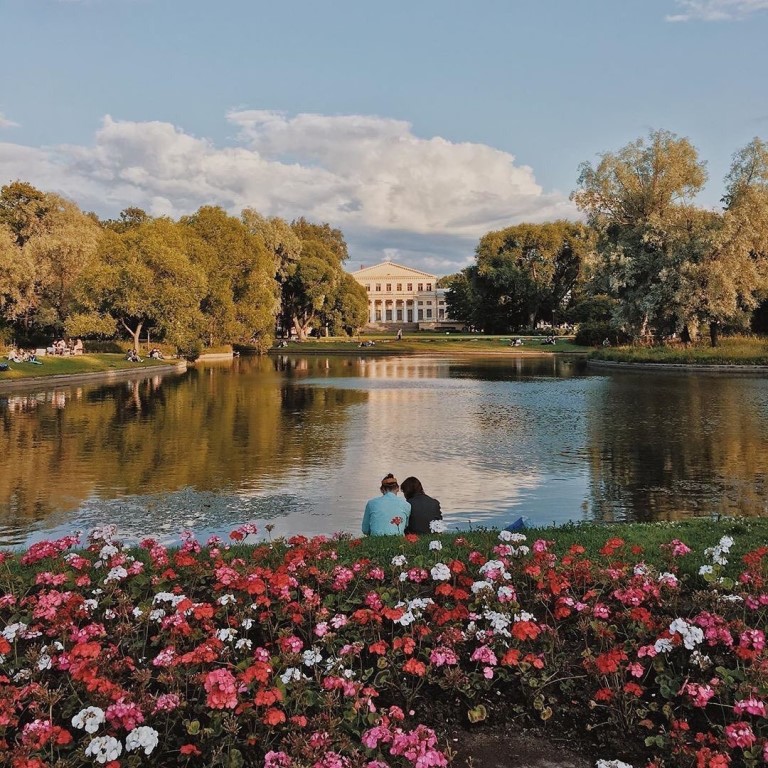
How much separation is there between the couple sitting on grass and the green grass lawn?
104ft

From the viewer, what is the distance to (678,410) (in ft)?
82.5

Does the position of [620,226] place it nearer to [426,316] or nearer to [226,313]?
[226,313]

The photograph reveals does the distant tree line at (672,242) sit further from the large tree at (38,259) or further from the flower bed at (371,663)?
the flower bed at (371,663)

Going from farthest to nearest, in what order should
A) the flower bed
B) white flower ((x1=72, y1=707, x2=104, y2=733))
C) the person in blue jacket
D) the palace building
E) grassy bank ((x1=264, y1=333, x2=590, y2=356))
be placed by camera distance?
the palace building < grassy bank ((x1=264, y1=333, x2=590, y2=356)) < the person in blue jacket < the flower bed < white flower ((x1=72, y1=707, x2=104, y2=733))

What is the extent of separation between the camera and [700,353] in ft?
151

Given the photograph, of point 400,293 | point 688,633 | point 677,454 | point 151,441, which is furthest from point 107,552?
point 400,293

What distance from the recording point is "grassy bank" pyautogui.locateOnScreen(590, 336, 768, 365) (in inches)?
1740

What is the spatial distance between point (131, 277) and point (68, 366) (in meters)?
9.78

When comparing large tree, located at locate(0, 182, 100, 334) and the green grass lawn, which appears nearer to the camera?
the green grass lawn

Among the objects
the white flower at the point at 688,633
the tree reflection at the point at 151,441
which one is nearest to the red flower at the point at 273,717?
the white flower at the point at 688,633

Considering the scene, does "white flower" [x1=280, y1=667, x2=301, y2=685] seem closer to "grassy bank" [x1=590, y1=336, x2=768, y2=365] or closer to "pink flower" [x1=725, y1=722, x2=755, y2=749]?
"pink flower" [x1=725, y1=722, x2=755, y2=749]

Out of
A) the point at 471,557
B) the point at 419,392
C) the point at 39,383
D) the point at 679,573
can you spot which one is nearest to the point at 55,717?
the point at 471,557

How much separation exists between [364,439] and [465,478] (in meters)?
5.58

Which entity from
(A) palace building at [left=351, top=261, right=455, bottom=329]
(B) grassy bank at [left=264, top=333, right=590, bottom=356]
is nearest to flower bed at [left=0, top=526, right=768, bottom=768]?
(B) grassy bank at [left=264, top=333, right=590, bottom=356]
